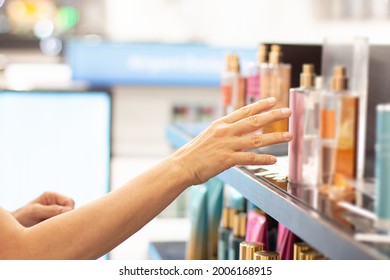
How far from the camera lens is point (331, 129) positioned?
1.56 m

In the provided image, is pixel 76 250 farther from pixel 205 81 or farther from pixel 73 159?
pixel 205 81

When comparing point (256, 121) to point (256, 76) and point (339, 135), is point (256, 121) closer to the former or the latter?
point (339, 135)

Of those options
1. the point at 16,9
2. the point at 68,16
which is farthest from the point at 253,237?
the point at 16,9

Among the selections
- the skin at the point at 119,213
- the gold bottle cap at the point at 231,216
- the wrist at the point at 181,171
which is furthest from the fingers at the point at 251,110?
the gold bottle cap at the point at 231,216

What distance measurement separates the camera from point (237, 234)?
82.4 inches

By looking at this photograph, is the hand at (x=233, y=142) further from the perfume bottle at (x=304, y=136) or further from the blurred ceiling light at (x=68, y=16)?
the blurred ceiling light at (x=68, y=16)

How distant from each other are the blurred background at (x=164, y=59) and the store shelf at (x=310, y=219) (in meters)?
0.61

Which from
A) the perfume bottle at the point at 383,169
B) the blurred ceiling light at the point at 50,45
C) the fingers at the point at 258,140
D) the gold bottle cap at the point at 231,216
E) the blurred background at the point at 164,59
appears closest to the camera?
the perfume bottle at the point at 383,169

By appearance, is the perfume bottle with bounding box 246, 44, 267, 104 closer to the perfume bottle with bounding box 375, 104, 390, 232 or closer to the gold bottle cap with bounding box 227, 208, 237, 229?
the gold bottle cap with bounding box 227, 208, 237, 229

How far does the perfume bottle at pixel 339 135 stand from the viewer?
1533mm

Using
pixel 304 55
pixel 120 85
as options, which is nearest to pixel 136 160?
pixel 120 85

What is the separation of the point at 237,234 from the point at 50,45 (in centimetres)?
827

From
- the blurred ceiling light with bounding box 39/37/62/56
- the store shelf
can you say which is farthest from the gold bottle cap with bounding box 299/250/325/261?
the blurred ceiling light with bounding box 39/37/62/56
